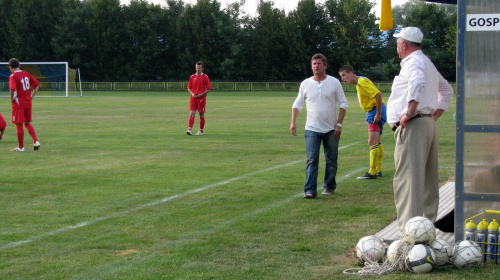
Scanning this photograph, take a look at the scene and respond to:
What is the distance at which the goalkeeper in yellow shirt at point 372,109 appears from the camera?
10.7 metres

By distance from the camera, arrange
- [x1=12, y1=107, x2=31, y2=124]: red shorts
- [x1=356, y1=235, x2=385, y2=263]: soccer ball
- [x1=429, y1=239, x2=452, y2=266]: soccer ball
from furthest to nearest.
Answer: [x1=12, y1=107, x2=31, y2=124]: red shorts < [x1=356, y1=235, x2=385, y2=263]: soccer ball < [x1=429, y1=239, x2=452, y2=266]: soccer ball

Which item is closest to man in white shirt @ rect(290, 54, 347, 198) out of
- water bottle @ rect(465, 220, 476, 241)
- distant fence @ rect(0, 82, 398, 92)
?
water bottle @ rect(465, 220, 476, 241)

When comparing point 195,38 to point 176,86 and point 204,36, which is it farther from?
point 176,86

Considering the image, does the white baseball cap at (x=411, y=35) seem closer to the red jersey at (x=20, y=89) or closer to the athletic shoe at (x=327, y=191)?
the athletic shoe at (x=327, y=191)

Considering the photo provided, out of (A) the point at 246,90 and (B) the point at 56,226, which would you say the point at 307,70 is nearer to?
(A) the point at 246,90

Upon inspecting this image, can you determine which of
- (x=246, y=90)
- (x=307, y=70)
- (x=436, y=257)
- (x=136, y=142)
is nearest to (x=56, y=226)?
(x=436, y=257)

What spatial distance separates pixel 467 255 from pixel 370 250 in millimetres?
748

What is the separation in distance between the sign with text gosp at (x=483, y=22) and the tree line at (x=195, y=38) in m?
68.3

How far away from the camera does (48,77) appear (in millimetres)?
52938

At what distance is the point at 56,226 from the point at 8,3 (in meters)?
78.9

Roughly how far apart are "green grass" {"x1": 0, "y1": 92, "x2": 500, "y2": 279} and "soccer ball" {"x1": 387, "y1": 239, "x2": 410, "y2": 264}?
17cm

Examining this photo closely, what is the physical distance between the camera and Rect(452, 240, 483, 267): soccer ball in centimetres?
544

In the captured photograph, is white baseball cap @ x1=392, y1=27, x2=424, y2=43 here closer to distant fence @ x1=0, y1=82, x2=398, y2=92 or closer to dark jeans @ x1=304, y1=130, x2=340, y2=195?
dark jeans @ x1=304, y1=130, x2=340, y2=195

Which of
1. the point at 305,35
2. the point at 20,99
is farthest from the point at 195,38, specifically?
the point at 20,99
